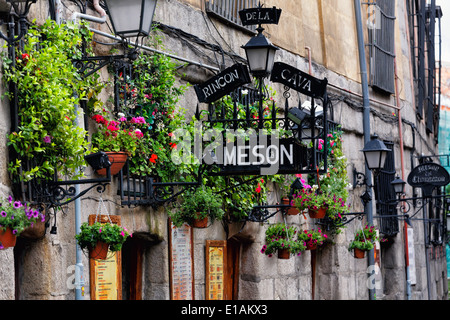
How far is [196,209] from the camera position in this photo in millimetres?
8805

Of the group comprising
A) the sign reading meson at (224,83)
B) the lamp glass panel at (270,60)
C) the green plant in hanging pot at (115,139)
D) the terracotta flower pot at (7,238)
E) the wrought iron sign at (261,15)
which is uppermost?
the wrought iron sign at (261,15)

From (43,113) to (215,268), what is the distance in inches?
158

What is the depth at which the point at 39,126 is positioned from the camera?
6.64 metres

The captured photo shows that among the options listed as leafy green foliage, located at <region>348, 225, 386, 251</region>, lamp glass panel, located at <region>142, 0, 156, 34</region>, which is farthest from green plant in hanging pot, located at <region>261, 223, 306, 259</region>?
lamp glass panel, located at <region>142, 0, 156, 34</region>

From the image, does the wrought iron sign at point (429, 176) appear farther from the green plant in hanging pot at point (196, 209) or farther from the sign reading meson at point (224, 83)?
the sign reading meson at point (224, 83)

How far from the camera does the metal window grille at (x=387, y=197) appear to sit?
1622cm

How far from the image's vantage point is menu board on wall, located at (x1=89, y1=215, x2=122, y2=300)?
25.7 feet

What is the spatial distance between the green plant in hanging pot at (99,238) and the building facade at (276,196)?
255 mm

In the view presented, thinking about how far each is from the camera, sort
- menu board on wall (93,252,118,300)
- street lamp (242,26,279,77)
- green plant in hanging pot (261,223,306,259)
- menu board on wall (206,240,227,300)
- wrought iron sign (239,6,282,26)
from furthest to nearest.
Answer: green plant in hanging pot (261,223,306,259) → menu board on wall (206,240,227,300) → wrought iron sign (239,6,282,26) → street lamp (242,26,279,77) → menu board on wall (93,252,118,300)

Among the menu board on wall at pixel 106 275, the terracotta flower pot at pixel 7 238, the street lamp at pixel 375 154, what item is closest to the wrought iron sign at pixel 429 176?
the street lamp at pixel 375 154

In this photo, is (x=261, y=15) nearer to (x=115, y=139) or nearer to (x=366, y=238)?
(x=115, y=139)

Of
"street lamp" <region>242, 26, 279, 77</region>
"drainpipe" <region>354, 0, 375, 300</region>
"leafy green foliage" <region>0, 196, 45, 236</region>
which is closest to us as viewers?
"leafy green foliage" <region>0, 196, 45, 236</region>

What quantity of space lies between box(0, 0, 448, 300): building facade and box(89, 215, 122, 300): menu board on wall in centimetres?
2

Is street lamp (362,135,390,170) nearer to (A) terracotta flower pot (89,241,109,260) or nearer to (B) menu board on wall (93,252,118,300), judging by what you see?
(B) menu board on wall (93,252,118,300)
